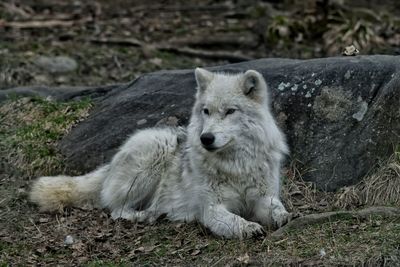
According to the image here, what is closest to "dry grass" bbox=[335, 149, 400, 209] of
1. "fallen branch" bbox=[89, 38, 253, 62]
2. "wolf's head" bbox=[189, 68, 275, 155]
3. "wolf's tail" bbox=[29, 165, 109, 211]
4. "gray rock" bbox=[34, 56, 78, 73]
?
"wolf's head" bbox=[189, 68, 275, 155]

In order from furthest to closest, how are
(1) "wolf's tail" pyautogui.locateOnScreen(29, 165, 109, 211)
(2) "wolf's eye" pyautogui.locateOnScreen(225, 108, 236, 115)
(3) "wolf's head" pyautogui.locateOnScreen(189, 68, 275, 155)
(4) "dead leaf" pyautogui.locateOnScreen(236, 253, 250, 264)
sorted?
1. (1) "wolf's tail" pyautogui.locateOnScreen(29, 165, 109, 211)
2. (2) "wolf's eye" pyautogui.locateOnScreen(225, 108, 236, 115)
3. (3) "wolf's head" pyautogui.locateOnScreen(189, 68, 275, 155)
4. (4) "dead leaf" pyautogui.locateOnScreen(236, 253, 250, 264)

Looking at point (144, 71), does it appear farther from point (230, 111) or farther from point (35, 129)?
point (230, 111)

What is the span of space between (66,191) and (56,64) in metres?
5.58

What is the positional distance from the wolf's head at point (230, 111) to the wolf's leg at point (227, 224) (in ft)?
1.69

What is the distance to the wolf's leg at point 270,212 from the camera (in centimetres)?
628

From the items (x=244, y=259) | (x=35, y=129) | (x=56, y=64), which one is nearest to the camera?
(x=244, y=259)

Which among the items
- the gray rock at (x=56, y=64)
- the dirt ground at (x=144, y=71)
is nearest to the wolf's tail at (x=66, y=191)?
the dirt ground at (x=144, y=71)

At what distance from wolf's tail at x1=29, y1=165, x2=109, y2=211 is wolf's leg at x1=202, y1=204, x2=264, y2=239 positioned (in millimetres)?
1448

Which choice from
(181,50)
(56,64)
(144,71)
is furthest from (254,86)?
(181,50)

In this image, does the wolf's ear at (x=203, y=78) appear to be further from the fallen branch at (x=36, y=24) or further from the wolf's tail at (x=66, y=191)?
the fallen branch at (x=36, y=24)

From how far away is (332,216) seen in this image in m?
6.18

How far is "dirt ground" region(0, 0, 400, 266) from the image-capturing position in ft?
19.5

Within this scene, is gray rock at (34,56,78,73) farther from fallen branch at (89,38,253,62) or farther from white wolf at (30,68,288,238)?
white wolf at (30,68,288,238)

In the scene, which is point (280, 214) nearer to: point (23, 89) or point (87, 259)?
point (87, 259)
